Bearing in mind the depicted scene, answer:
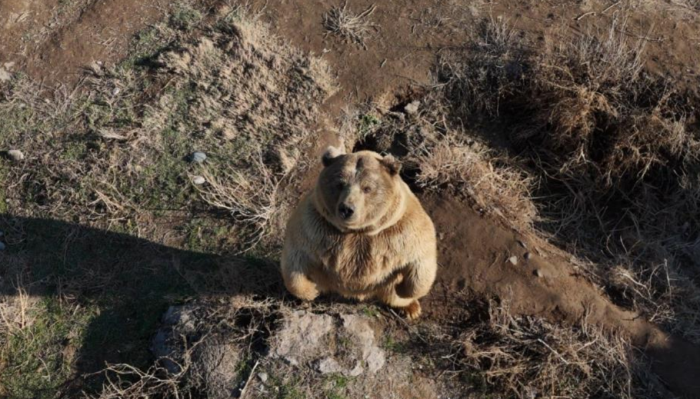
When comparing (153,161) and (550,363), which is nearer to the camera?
(550,363)

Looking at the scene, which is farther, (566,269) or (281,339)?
(566,269)

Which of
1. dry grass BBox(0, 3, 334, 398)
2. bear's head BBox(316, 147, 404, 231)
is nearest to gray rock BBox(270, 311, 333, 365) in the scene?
dry grass BBox(0, 3, 334, 398)

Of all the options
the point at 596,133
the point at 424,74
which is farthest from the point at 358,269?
the point at 596,133

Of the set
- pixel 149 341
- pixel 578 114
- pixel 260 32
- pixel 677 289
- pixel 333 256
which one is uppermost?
pixel 260 32

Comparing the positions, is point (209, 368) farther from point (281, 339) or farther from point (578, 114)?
point (578, 114)

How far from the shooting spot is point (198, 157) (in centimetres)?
554

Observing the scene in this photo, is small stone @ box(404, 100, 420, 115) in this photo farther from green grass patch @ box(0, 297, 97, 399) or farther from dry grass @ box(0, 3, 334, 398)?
green grass patch @ box(0, 297, 97, 399)

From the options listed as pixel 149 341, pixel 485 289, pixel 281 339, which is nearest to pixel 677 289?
pixel 485 289

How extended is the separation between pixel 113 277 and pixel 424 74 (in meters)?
3.76

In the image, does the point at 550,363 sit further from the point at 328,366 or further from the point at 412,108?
the point at 412,108

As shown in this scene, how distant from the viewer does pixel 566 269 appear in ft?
17.1

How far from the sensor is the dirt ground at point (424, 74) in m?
4.88

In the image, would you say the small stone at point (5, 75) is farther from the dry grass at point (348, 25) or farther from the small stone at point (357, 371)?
the small stone at point (357, 371)

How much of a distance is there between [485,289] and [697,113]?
320cm
